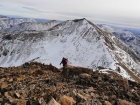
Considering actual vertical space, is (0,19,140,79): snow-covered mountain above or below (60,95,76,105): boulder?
below

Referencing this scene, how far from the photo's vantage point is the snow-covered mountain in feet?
260

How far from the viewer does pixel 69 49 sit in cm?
9219

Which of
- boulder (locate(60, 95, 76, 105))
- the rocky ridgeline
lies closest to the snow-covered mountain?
the rocky ridgeline

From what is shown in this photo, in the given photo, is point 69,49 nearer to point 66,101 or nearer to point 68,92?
point 68,92

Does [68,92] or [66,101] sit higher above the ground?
[66,101]

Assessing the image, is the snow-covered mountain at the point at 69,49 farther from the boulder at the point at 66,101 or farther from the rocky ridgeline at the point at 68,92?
the boulder at the point at 66,101

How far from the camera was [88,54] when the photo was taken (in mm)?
83500

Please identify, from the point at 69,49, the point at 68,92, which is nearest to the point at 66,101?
the point at 68,92

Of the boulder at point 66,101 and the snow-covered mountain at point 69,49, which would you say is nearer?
the boulder at point 66,101

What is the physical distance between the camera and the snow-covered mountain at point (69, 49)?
79.3 meters

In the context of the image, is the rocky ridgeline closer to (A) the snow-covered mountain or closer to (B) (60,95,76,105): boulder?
(B) (60,95,76,105): boulder

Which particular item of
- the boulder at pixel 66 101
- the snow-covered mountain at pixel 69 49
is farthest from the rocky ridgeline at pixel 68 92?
the snow-covered mountain at pixel 69 49

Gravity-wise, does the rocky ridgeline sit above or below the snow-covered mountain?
above

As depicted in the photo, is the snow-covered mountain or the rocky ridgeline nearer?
the rocky ridgeline
